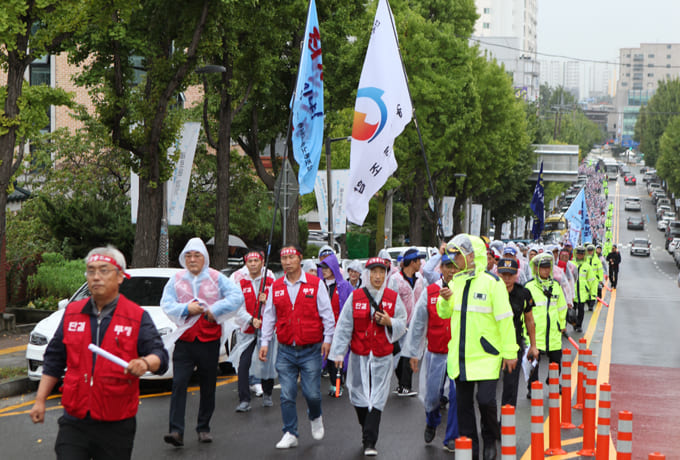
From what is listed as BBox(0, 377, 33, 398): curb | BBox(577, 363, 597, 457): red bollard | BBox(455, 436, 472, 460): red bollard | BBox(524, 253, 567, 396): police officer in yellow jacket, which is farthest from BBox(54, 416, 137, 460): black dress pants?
BBox(524, 253, 567, 396): police officer in yellow jacket

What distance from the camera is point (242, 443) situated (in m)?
9.26

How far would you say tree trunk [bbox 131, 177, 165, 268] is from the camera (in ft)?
60.0

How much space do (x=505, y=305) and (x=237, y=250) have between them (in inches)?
1129

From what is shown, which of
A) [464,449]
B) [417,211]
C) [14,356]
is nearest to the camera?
[464,449]

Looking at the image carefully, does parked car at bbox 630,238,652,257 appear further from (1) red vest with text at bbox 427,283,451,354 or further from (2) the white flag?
(1) red vest with text at bbox 427,283,451,354

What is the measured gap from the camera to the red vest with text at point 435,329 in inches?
369

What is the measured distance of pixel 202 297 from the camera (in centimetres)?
910

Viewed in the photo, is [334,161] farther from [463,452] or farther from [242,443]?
[463,452]

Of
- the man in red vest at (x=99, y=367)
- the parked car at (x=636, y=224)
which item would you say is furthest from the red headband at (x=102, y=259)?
the parked car at (x=636, y=224)

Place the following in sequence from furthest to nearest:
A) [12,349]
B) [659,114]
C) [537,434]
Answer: [659,114] → [12,349] → [537,434]

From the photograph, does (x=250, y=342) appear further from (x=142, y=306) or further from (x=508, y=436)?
(x=508, y=436)

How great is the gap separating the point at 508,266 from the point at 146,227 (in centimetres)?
1059

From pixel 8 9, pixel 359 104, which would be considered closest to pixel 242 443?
pixel 359 104

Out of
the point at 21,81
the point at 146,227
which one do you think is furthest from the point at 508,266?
the point at 146,227
